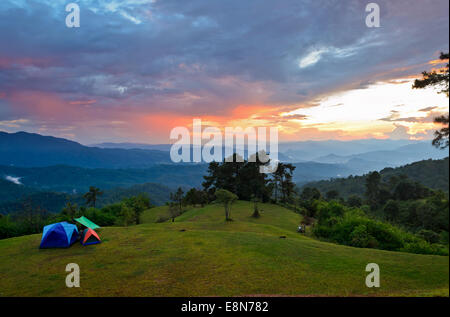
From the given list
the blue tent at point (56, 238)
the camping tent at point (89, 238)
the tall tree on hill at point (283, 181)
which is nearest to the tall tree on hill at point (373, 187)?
the tall tree on hill at point (283, 181)

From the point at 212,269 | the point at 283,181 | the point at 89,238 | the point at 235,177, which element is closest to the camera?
the point at 212,269

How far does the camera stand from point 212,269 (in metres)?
12.8

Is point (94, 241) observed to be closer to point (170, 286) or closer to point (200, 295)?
point (170, 286)

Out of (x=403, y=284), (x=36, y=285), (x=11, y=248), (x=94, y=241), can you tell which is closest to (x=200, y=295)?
(x=36, y=285)

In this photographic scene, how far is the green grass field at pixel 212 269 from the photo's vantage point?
33.6 ft

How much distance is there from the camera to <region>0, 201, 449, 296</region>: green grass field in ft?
33.6

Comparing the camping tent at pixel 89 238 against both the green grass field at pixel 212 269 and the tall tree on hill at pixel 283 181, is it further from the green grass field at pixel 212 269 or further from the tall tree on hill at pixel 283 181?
the tall tree on hill at pixel 283 181

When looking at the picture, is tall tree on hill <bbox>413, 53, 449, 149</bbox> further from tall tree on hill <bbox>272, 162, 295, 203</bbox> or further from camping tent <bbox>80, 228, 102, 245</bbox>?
tall tree on hill <bbox>272, 162, 295, 203</bbox>

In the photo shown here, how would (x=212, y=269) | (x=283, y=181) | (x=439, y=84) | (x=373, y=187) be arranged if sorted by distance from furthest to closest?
(x=373, y=187), (x=283, y=181), (x=212, y=269), (x=439, y=84)

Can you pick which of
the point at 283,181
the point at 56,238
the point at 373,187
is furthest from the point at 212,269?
the point at 373,187

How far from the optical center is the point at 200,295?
988 centimetres

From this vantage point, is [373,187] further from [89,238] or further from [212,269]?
[89,238]

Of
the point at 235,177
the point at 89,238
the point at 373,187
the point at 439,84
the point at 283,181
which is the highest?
the point at 439,84
